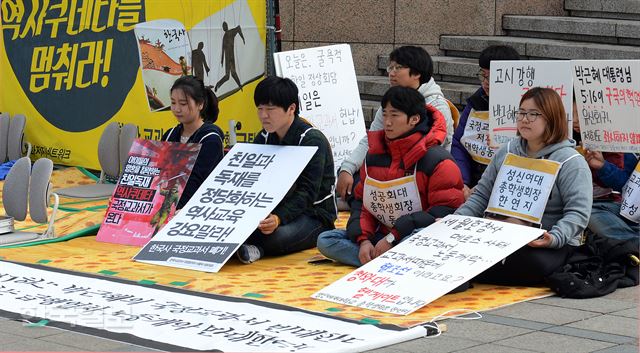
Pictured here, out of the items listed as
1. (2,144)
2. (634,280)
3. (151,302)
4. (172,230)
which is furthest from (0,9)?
(634,280)

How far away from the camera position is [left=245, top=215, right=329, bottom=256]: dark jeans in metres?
8.73

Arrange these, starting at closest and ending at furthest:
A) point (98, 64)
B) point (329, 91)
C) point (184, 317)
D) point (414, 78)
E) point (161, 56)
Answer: point (184, 317), point (414, 78), point (329, 91), point (161, 56), point (98, 64)

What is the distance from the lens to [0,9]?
1343 cm

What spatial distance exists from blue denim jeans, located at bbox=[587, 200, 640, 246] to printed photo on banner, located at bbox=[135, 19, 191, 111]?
4594 mm

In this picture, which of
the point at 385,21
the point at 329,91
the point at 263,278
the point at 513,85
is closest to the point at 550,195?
the point at 513,85

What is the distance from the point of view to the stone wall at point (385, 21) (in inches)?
528

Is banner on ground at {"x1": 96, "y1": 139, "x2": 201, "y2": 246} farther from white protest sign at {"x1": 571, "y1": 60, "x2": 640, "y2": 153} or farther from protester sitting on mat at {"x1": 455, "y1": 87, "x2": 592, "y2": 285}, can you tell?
white protest sign at {"x1": 571, "y1": 60, "x2": 640, "y2": 153}

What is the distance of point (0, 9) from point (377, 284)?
293 inches

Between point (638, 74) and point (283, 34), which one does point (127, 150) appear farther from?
point (638, 74)

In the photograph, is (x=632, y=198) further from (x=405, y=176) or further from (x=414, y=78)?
(x=414, y=78)

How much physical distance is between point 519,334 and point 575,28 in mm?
7746

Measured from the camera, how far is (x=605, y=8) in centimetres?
1400

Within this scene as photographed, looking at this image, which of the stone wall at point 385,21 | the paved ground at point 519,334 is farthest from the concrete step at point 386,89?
the paved ground at point 519,334

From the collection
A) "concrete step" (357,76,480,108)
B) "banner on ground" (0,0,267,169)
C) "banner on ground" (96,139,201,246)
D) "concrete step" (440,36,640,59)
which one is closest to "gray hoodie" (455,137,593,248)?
"banner on ground" (96,139,201,246)
